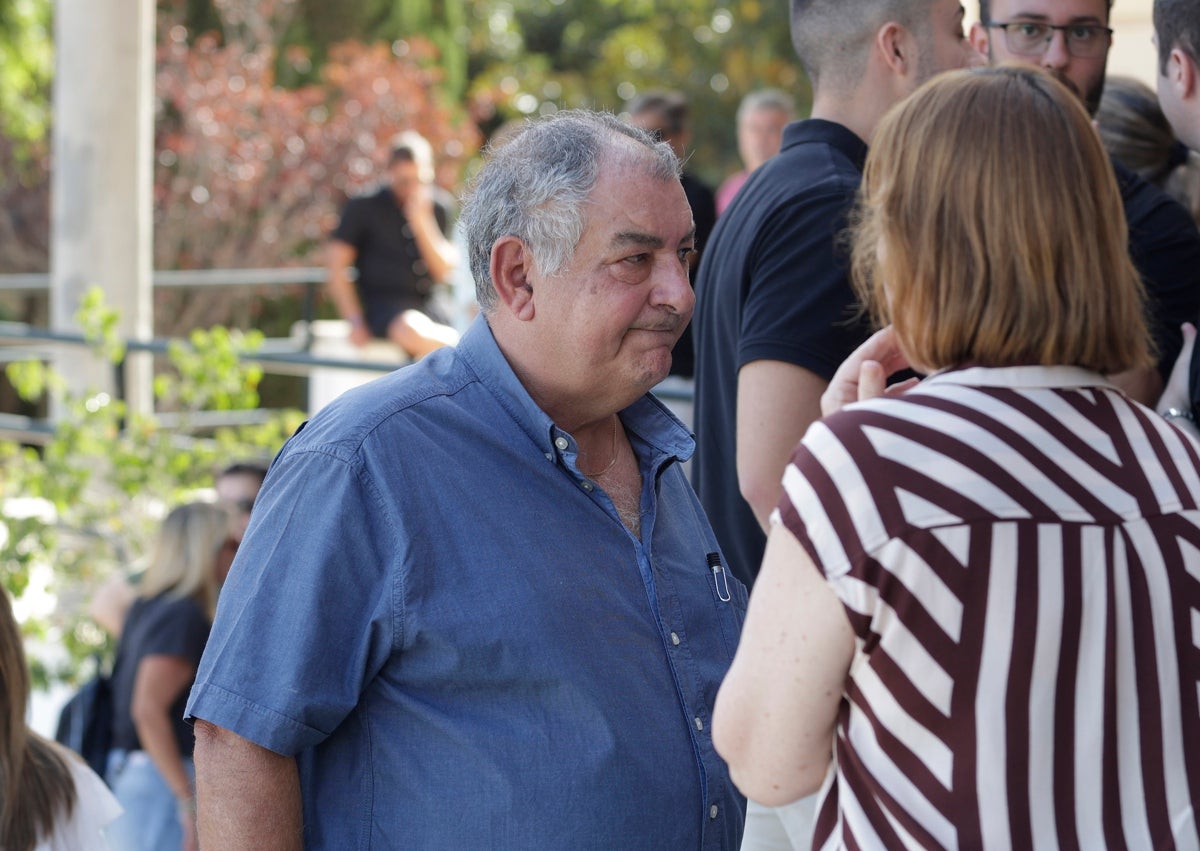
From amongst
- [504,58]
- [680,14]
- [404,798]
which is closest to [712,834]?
[404,798]

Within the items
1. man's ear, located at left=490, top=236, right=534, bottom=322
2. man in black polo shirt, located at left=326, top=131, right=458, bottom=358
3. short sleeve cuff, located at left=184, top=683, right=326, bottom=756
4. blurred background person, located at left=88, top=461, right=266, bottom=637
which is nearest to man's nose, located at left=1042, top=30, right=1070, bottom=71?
man's ear, located at left=490, top=236, right=534, bottom=322

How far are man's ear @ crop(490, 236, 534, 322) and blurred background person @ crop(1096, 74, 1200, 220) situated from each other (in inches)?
80.3

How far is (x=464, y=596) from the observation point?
6.22ft

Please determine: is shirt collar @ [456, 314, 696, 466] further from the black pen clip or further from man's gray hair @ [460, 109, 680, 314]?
the black pen clip

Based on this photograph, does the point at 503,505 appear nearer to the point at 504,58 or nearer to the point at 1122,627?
the point at 1122,627

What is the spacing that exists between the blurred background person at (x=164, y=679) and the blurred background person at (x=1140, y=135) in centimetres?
281

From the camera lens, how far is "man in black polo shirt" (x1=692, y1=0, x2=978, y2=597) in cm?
262

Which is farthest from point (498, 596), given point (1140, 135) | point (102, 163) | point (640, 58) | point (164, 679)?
point (640, 58)

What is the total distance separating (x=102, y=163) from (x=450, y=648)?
6.50 m

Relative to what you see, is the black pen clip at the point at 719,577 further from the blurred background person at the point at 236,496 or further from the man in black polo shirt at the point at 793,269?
the blurred background person at the point at 236,496

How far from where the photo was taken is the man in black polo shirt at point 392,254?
8859mm

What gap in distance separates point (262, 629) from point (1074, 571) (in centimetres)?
96

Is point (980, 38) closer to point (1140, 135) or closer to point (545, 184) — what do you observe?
point (1140, 135)

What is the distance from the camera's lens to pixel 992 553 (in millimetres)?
1479
